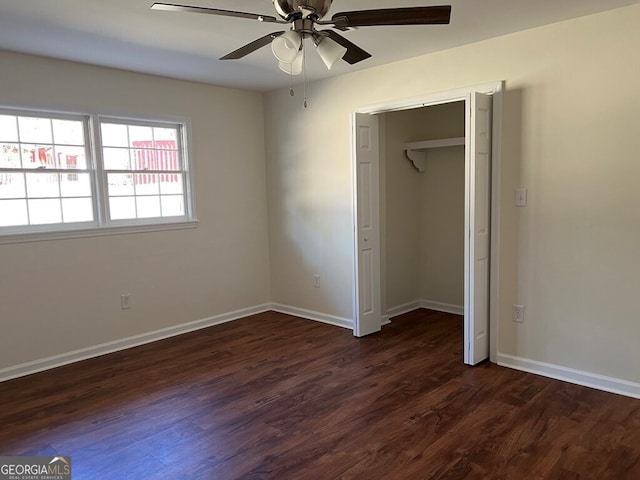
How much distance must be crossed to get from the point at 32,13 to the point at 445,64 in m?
2.94

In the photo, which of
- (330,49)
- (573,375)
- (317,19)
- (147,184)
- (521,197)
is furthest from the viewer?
(147,184)

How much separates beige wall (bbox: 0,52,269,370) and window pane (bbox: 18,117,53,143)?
0.14 metres

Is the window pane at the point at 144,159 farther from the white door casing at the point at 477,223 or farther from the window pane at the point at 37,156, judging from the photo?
the white door casing at the point at 477,223

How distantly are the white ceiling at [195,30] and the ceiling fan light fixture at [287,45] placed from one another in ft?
2.13

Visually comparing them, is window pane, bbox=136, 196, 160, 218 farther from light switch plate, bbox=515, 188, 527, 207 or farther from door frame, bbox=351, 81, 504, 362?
light switch plate, bbox=515, 188, 527, 207

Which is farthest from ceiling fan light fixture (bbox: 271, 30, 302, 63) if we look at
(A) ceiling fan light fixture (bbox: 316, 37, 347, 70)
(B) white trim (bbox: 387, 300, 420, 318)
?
(B) white trim (bbox: 387, 300, 420, 318)

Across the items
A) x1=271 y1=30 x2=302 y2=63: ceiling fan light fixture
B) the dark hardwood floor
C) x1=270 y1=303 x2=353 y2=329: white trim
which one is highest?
x1=271 y1=30 x2=302 y2=63: ceiling fan light fixture

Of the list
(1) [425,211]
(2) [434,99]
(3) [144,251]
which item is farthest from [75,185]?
(1) [425,211]

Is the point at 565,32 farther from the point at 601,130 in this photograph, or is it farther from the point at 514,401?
the point at 514,401

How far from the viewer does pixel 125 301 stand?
427cm

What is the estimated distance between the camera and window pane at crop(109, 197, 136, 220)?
420 cm

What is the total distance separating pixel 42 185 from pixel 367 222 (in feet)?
9.20

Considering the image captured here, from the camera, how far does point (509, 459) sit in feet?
7.78

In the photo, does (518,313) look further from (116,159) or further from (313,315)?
(116,159)
